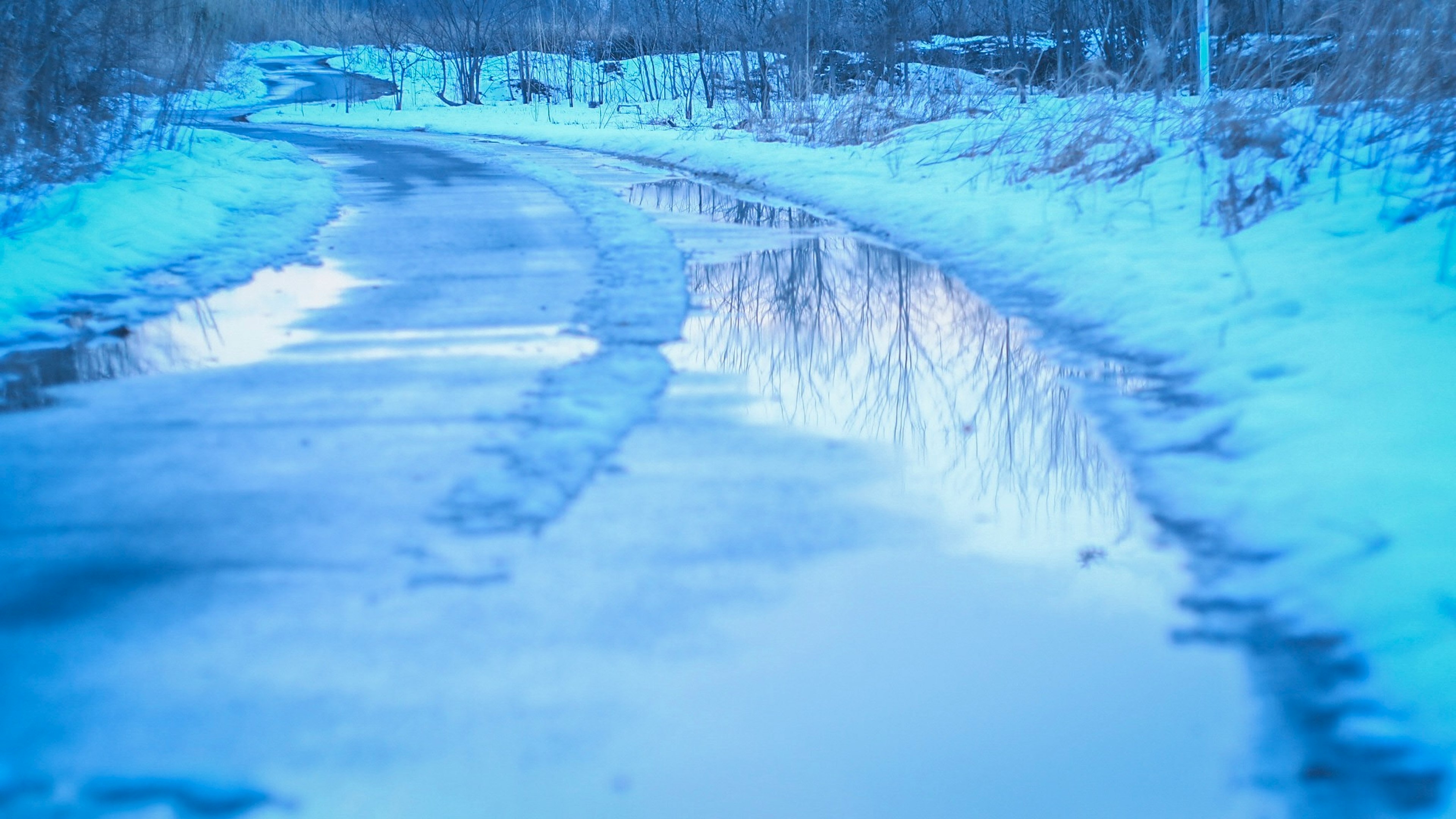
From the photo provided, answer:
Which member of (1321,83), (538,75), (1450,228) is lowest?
(1450,228)

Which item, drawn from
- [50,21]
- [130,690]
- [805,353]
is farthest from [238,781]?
[50,21]

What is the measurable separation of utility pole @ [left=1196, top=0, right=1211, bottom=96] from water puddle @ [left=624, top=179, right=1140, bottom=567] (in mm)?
5924

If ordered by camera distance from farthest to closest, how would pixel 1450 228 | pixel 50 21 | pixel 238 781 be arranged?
pixel 50 21 → pixel 1450 228 → pixel 238 781

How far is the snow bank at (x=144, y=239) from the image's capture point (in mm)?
5270

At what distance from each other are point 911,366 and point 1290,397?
1268mm

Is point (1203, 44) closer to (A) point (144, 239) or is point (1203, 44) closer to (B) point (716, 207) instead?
(B) point (716, 207)

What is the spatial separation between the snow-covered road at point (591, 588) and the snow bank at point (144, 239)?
0.90m

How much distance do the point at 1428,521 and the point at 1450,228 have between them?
7.26ft

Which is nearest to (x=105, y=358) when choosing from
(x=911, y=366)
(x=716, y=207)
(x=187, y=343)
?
(x=187, y=343)

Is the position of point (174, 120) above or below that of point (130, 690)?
above

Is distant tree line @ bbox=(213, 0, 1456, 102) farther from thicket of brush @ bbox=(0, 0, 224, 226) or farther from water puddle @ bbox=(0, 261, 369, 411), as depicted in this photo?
thicket of brush @ bbox=(0, 0, 224, 226)

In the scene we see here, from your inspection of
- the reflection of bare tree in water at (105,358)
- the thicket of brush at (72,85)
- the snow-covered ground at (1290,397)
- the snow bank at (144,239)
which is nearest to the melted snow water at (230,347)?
the reflection of bare tree in water at (105,358)

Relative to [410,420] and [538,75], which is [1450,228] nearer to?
[410,420]

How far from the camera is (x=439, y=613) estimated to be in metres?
2.33
